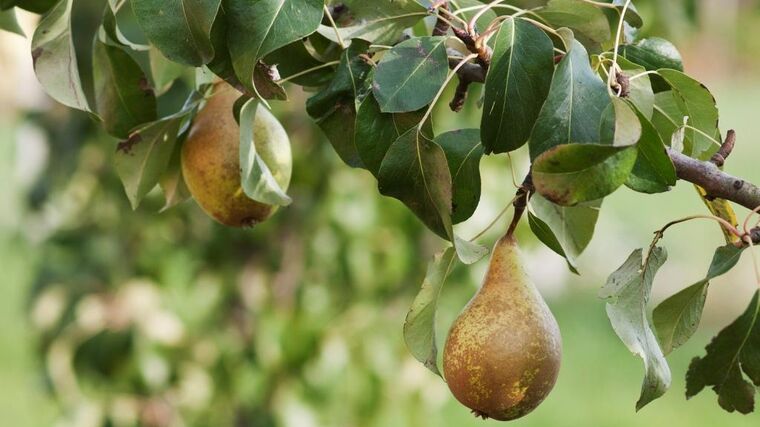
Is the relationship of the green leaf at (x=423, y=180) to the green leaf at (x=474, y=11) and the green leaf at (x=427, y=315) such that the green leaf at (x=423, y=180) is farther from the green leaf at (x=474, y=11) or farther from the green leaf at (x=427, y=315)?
the green leaf at (x=474, y=11)

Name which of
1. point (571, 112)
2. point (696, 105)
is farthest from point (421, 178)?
point (696, 105)

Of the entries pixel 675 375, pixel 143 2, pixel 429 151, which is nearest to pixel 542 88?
pixel 429 151

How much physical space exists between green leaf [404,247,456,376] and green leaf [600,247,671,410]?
103 millimetres

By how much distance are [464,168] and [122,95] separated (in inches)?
11.3

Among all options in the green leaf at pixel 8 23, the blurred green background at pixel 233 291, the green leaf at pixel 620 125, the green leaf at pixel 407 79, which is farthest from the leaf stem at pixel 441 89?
the blurred green background at pixel 233 291

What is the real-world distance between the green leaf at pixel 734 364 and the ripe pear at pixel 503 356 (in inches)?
4.1

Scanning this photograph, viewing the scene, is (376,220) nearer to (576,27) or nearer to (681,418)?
(576,27)

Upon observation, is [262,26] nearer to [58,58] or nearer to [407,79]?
[407,79]

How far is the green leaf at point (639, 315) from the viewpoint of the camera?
622 mm

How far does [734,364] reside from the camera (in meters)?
0.72

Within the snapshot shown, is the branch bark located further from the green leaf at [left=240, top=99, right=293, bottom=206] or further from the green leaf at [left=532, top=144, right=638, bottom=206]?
the green leaf at [left=240, top=99, right=293, bottom=206]

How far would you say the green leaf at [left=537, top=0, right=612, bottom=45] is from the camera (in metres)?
0.75

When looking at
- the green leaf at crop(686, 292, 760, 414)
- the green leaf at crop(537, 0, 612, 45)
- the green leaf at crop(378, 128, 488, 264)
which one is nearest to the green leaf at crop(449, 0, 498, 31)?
the green leaf at crop(537, 0, 612, 45)

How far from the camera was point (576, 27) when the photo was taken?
2.50 feet
